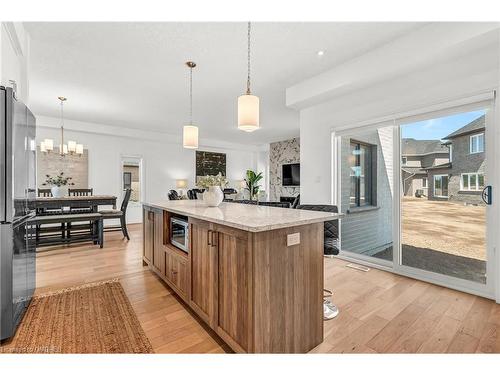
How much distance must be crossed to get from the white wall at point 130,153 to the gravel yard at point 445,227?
21.9 ft

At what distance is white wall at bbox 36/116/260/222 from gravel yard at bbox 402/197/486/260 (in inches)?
263

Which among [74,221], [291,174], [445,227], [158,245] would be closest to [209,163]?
[291,174]

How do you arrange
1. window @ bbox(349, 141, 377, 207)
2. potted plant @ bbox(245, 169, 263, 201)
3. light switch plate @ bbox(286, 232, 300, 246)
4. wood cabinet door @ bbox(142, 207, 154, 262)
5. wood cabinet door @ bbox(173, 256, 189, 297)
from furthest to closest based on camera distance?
potted plant @ bbox(245, 169, 263, 201) < window @ bbox(349, 141, 377, 207) < wood cabinet door @ bbox(142, 207, 154, 262) < wood cabinet door @ bbox(173, 256, 189, 297) < light switch plate @ bbox(286, 232, 300, 246)

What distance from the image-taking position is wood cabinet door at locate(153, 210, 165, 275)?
2580 millimetres

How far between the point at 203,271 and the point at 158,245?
3.76ft

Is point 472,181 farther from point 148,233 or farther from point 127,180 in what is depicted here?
point 127,180

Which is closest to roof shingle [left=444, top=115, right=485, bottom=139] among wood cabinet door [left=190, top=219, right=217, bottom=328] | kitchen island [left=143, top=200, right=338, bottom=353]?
kitchen island [left=143, top=200, right=338, bottom=353]

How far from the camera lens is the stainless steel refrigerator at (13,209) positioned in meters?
1.65

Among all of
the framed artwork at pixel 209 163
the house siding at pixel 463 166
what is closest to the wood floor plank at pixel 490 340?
the house siding at pixel 463 166

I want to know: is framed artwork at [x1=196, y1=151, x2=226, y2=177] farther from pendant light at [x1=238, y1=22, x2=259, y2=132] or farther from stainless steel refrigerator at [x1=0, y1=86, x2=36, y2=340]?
pendant light at [x1=238, y1=22, x2=259, y2=132]

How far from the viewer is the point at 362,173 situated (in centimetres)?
366

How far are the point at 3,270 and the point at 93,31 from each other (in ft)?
7.56
